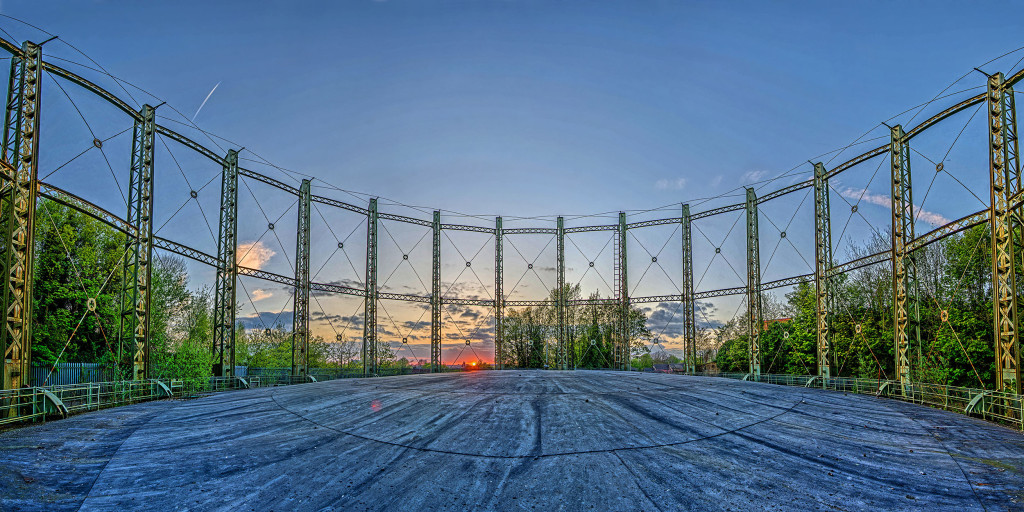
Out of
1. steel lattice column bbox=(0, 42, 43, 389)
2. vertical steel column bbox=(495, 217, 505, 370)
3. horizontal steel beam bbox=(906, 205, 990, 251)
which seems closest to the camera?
steel lattice column bbox=(0, 42, 43, 389)

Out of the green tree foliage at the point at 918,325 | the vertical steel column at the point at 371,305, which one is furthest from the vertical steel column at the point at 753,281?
the vertical steel column at the point at 371,305

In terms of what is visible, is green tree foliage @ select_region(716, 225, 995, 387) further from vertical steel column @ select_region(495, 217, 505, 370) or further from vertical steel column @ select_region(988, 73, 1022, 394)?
vertical steel column @ select_region(495, 217, 505, 370)

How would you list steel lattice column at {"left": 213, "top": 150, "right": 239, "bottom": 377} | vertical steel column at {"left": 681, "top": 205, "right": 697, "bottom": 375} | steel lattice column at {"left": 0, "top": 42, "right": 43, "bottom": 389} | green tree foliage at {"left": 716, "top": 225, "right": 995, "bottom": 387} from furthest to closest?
vertical steel column at {"left": 681, "top": 205, "right": 697, "bottom": 375}, green tree foliage at {"left": 716, "top": 225, "right": 995, "bottom": 387}, steel lattice column at {"left": 213, "top": 150, "right": 239, "bottom": 377}, steel lattice column at {"left": 0, "top": 42, "right": 43, "bottom": 389}

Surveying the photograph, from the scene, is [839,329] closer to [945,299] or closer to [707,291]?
[945,299]

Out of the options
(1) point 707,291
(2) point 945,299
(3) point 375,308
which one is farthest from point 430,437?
(2) point 945,299

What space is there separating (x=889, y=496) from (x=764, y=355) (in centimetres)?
3313

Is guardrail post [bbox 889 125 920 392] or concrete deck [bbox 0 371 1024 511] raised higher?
guardrail post [bbox 889 125 920 392]

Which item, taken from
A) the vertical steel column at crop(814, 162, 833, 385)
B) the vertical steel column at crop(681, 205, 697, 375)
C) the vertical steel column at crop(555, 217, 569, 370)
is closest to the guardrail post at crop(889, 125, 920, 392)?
the vertical steel column at crop(814, 162, 833, 385)

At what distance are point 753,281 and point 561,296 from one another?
1166 centimetres

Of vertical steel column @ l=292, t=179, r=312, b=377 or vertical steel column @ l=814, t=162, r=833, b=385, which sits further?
vertical steel column @ l=292, t=179, r=312, b=377

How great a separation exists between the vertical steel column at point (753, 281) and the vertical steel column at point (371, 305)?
2087 cm

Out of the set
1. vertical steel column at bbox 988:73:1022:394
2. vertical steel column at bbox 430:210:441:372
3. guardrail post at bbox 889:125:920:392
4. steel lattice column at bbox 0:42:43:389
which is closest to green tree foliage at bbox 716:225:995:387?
guardrail post at bbox 889:125:920:392

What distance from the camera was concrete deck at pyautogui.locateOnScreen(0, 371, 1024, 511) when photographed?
24.2 feet

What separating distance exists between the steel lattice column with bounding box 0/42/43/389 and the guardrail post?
2765 centimetres
